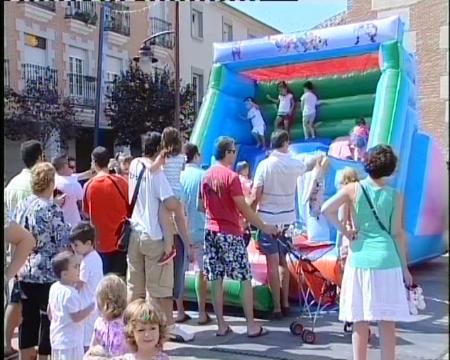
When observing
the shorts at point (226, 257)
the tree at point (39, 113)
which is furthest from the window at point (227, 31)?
the shorts at point (226, 257)

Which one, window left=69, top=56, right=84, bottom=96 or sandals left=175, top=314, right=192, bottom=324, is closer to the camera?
sandals left=175, top=314, right=192, bottom=324

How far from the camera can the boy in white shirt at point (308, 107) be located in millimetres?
9328

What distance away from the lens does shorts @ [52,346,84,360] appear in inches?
147

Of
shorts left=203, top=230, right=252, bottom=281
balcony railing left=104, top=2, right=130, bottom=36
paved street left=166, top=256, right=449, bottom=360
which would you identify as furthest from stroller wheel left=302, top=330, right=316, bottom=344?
balcony railing left=104, top=2, right=130, bottom=36

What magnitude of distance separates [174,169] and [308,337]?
5.15ft

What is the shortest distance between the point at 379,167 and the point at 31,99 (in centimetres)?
1538

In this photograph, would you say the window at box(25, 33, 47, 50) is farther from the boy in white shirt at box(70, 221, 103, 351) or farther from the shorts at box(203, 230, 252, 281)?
the boy in white shirt at box(70, 221, 103, 351)

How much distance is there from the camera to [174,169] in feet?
16.4

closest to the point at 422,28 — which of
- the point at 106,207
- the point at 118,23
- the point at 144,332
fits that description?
the point at 106,207

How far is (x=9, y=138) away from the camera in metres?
17.2

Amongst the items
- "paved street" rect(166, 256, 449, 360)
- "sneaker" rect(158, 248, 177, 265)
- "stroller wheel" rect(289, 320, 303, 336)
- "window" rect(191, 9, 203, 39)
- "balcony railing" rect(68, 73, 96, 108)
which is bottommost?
"paved street" rect(166, 256, 449, 360)

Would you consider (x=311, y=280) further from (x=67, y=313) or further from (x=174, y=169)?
(x=67, y=313)

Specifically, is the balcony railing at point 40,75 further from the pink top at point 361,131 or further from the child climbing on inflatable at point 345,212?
the child climbing on inflatable at point 345,212

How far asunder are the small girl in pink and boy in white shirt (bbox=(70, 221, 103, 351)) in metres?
0.32
